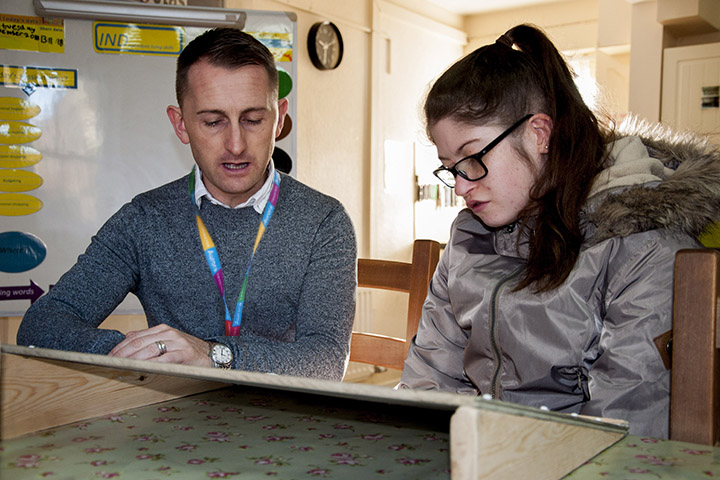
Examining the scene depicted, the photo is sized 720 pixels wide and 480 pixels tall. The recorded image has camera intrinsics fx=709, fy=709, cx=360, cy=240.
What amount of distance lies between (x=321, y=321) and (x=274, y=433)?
1.70 feet

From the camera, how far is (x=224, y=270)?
1488 millimetres

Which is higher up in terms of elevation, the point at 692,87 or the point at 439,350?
the point at 692,87

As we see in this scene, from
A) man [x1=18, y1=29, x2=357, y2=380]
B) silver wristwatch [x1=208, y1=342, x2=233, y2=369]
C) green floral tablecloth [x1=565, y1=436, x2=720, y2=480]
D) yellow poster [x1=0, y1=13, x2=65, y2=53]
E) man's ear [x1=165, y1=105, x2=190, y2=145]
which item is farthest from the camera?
yellow poster [x1=0, y1=13, x2=65, y2=53]

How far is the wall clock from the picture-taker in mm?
4133

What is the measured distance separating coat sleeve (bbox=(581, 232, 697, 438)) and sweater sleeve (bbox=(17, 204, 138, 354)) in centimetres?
82

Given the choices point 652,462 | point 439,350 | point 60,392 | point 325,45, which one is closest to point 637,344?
point 652,462

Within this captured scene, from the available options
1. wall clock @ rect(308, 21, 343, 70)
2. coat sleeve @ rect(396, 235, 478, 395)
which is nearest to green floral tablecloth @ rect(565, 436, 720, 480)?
coat sleeve @ rect(396, 235, 478, 395)

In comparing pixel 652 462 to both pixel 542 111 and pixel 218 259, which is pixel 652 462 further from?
pixel 218 259

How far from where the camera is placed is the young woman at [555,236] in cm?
107

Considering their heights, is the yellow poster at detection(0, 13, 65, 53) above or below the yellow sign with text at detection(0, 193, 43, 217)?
above

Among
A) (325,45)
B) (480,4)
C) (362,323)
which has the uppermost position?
(480,4)

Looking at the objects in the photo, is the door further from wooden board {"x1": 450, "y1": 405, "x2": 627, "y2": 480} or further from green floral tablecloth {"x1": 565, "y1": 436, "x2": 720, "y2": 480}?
wooden board {"x1": 450, "y1": 405, "x2": 627, "y2": 480}

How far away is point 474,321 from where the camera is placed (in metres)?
1.25

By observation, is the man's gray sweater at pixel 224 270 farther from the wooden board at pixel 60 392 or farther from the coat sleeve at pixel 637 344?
the coat sleeve at pixel 637 344
